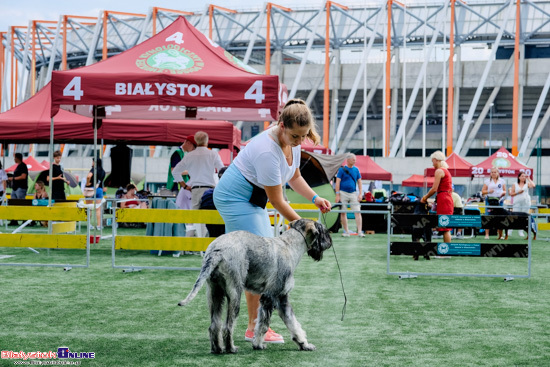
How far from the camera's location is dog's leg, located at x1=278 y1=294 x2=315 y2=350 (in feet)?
14.6

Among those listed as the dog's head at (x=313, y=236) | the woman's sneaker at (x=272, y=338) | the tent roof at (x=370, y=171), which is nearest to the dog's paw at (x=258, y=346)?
the woman's sneaker at (x=272, y=338)

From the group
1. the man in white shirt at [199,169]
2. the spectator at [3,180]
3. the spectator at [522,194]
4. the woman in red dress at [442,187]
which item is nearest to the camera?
the man in white shirt at [199,169]

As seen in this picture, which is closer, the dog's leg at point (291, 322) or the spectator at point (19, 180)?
the dog's leg at point (291, 322)

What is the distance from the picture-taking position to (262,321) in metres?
4.49

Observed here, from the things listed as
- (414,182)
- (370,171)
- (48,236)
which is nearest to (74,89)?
(48,236)

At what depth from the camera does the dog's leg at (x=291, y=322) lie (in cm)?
445

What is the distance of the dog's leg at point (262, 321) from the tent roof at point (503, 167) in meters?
24.3

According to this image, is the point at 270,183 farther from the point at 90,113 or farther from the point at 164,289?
the point at 90,113

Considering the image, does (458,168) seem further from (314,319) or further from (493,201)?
(314,319)

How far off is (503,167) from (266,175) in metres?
24.8

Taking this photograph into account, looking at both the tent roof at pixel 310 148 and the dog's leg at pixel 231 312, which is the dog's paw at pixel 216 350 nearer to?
the dog's leg at pixel 231 312

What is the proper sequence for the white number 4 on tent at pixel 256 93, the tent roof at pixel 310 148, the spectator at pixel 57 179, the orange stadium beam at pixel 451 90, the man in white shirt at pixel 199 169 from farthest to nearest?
1. the orange stadium beam at pixel 451 90
2. the tent roof at pixel 310 148
3. the spectator at pixel 57 179
4. the man in white shirt at pixel 199 169
5. the white number 4 on tent at pixel 256 93

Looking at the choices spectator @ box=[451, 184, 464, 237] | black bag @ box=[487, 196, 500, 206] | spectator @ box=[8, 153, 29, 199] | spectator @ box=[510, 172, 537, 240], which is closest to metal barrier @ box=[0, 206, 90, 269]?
spectator @ box=[451, 184, 464, 237]

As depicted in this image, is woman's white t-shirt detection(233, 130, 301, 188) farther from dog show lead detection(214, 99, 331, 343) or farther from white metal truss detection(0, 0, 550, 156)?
white metal truss detection(0, 0, 550, 156)
